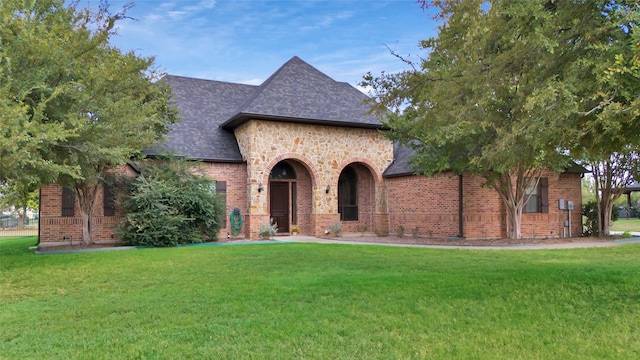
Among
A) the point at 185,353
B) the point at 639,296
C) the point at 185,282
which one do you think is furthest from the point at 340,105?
the point at 185,353

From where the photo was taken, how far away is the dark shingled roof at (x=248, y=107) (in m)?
18.5

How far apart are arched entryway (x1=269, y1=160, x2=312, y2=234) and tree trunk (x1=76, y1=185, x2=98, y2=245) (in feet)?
23.3

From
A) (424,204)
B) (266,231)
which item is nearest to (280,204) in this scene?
(266,231)

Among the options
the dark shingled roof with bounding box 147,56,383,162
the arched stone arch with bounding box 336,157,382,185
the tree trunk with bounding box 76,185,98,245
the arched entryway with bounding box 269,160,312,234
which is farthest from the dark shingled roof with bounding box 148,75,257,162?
the arched stone arch with bounding box 336,157,382,185

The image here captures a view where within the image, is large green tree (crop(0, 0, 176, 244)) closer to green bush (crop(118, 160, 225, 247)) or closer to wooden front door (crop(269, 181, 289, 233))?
green bush (crop(118, 160, 225, 247))

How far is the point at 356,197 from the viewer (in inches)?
855

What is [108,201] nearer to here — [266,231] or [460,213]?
[266,231]

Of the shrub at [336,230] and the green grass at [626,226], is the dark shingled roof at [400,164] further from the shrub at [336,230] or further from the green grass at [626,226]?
the green grass at [626,226]

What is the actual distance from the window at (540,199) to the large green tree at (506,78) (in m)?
11.0

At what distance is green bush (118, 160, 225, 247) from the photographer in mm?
15398

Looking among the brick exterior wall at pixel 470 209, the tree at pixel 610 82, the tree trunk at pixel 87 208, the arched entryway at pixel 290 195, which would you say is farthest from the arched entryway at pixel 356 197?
the tree at pixel 610 82

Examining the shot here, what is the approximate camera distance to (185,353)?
4395 millimetres

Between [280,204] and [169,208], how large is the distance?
18.5 ft

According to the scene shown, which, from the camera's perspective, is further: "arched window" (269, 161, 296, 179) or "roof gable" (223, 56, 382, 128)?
"arched window" (269, 161, 296, 179)
